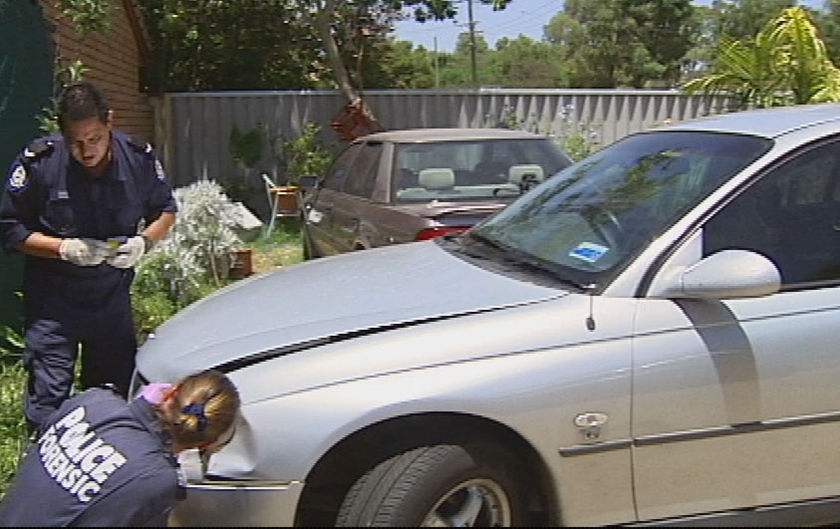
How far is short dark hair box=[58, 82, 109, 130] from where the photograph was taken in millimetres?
3510

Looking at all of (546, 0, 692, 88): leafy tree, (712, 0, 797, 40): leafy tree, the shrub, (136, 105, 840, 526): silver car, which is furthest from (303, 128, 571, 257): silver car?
(712, 0, 797, 40): leafy tree

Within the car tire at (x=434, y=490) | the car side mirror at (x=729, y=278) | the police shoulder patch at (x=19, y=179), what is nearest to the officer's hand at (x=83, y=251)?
the police shoulder patch at (x=19, y=179)

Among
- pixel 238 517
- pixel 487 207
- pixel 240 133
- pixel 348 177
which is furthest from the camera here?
pixel 240 133

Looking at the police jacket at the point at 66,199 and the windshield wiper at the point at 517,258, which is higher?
the police jacket at the point at 66,199

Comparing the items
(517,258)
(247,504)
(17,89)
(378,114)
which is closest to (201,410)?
(247,504)

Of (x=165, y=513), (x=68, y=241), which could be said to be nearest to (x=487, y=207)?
(x=68, y=241)

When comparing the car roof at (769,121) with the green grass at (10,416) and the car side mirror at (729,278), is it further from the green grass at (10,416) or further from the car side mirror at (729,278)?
the green grass at (10,416)

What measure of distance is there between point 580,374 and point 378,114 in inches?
496

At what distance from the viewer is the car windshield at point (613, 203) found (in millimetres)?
3156

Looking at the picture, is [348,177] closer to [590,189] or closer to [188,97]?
[590,189]

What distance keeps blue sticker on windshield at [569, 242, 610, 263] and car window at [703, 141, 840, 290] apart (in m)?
0.34

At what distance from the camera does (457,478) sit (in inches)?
107

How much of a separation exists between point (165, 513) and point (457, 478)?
83 cm

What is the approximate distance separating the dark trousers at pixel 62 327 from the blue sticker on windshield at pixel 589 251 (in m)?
1.90
